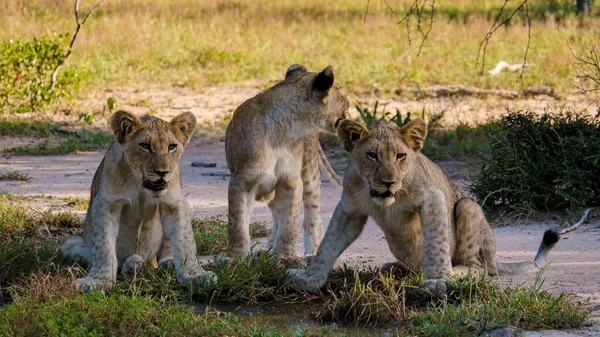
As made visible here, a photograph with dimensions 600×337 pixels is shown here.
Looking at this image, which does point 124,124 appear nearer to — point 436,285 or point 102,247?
point 102,247

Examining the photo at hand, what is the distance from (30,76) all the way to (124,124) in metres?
8.33

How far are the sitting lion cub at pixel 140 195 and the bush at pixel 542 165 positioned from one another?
122 inches

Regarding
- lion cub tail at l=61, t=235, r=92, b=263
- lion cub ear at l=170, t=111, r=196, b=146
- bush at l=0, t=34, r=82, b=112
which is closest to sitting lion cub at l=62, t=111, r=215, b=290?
lion cub ear at l=170, t=111, r=196, b=146

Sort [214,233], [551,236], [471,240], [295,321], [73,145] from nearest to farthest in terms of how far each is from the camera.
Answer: [295,321]
[551,236]
[471,240]
[214,233]
[73,145]

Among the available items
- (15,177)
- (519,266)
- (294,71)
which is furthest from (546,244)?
(15,177)

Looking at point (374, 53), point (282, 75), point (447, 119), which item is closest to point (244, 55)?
point (282, 75)

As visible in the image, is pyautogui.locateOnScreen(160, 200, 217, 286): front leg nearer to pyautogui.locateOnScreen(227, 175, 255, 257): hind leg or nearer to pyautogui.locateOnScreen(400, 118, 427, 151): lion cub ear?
pyautogui.locateOnScreen(227, 175, 255, 257): hind leg

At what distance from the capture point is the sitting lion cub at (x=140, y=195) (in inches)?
229

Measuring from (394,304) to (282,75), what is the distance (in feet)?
38.3

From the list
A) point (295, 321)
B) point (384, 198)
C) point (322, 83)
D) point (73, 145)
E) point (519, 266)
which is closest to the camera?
point (384, 198)

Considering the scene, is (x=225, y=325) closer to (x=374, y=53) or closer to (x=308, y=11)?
(x=374, y=53)

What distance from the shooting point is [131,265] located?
6.12m

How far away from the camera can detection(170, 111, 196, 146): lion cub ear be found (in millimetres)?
6051

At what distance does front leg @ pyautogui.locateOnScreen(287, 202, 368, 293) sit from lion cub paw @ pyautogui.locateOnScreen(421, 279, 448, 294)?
51 cm
